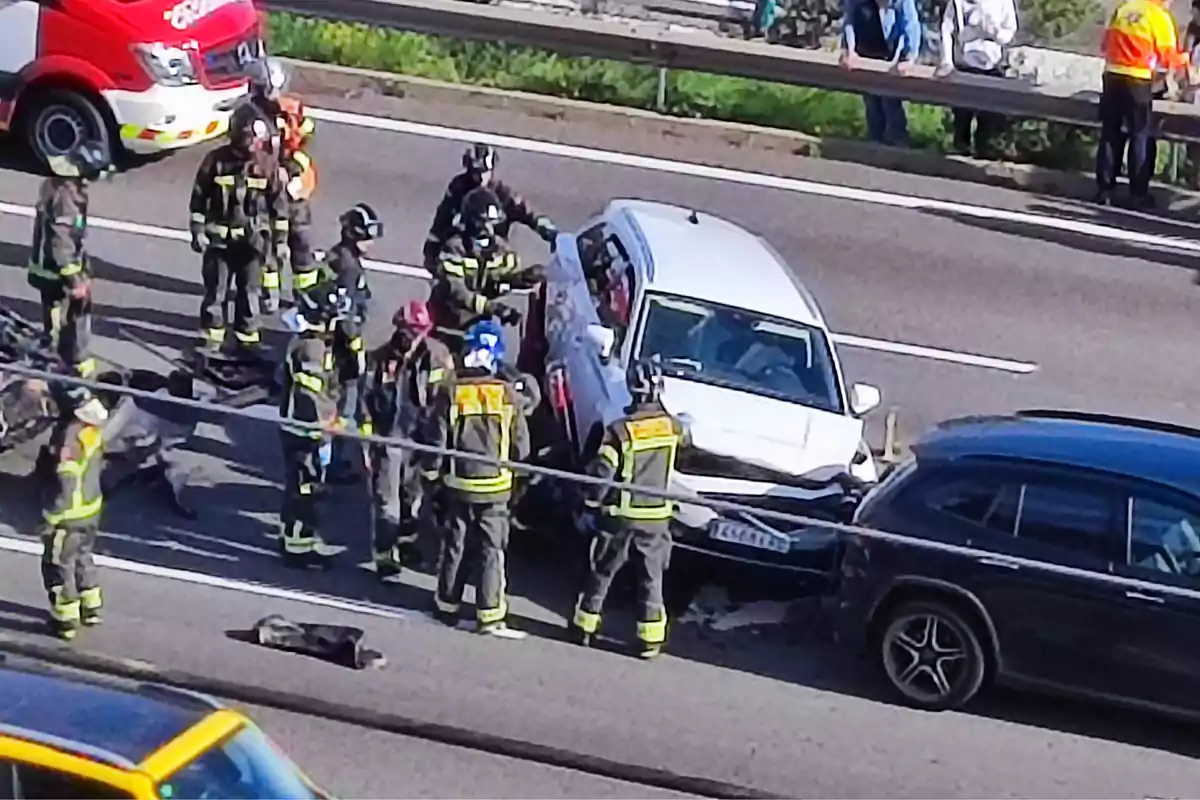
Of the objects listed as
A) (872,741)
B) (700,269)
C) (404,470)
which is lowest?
(872,741)

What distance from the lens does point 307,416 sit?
44.8 feet

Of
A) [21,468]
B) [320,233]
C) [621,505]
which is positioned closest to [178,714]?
[621,505]

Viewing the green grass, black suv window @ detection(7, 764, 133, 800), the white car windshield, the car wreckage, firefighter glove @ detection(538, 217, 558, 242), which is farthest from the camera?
the green grass

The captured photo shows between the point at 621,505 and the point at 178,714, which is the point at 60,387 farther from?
the point at 178,714

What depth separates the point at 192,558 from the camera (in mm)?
13922

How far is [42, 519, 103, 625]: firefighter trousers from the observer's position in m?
12.7

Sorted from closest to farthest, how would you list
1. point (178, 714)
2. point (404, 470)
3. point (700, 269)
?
point (178, 714)
point (404, 470)
point (700, 269)

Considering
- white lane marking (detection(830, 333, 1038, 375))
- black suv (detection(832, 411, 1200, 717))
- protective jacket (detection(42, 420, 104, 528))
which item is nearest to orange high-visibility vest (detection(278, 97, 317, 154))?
white lane marking (detection(830, 333, 1038, 375))

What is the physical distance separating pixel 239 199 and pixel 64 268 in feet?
3.84

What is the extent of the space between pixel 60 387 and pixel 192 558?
1328mm

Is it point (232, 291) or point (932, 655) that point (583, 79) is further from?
point (932, 655)

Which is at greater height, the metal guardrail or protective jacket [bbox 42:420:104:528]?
the metal guardrail

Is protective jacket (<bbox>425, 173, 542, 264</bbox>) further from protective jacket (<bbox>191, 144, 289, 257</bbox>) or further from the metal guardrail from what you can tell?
the metal guardrail

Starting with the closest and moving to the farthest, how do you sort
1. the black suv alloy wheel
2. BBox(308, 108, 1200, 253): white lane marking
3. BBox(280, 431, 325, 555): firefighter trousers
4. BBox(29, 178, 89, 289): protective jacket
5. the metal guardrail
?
the black suv alloy wheel < BBox(280, 431, 325, 555): firefighter trousers < BBox(29, 178, 89, 289): protective jacket < BBox(308, 108, 1200, 253): white lane marking < the metal guardrail
